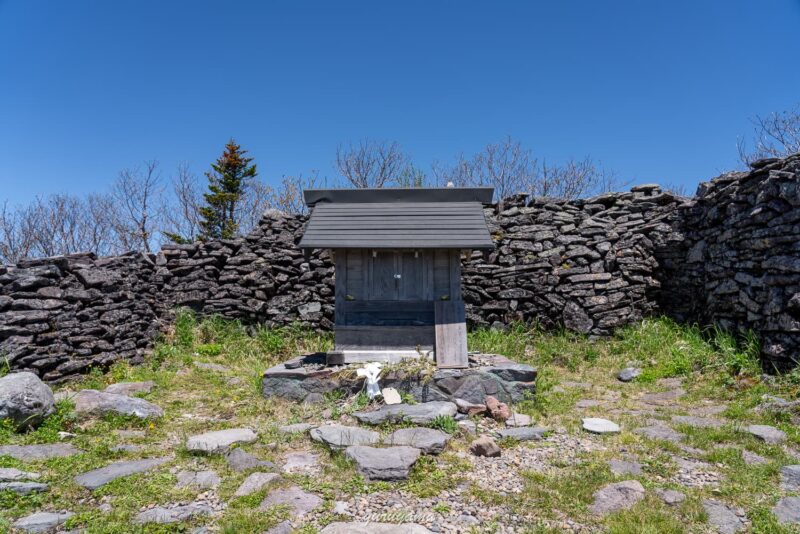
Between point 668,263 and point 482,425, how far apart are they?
21.9ft

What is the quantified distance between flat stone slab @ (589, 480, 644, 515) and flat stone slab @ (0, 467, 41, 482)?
470cm

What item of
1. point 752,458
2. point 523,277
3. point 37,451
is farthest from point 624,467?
point 523,277

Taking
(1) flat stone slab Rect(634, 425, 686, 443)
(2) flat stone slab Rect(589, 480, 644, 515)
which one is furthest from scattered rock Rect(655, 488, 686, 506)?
(1) flat stone slab Rect(634, 425, 686, 443)

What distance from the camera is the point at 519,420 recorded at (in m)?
5.91

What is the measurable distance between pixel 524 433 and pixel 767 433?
256 cm

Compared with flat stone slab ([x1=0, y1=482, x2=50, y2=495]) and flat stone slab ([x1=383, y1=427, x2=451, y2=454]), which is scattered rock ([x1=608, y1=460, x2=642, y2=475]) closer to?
flat stone slab ([x1=383, y1=427, x2=451, y2=454])

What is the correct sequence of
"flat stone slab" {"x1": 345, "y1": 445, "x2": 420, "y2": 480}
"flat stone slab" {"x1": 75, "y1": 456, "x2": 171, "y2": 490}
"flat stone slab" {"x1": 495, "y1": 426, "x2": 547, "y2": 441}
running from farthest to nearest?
"flat stone slab" {"x1": 495, "y1": 426, "x2": 547, "y2": 441}, "flat stone slab" {"x1": 345, "y1": 445, "x2": 420, "y2": 480}, "flat stone slab" {"x1": 75, "y1": 456, "x2": 171, "y2": 490}

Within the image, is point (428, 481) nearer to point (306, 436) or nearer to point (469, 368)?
point (306, 436)

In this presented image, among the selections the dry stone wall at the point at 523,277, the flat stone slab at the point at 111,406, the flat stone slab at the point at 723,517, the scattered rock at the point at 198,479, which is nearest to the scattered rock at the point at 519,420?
the flat stone slab at the point at 723,517

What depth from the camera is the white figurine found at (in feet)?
20.7

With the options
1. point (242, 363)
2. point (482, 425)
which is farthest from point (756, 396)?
point (242, 363)

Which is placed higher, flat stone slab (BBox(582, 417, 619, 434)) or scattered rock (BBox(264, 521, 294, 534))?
flat stone slab (BBox(582, 417, 619, 434))

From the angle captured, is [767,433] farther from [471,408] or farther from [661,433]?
[471,408]

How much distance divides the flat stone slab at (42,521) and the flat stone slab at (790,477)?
227 inches
